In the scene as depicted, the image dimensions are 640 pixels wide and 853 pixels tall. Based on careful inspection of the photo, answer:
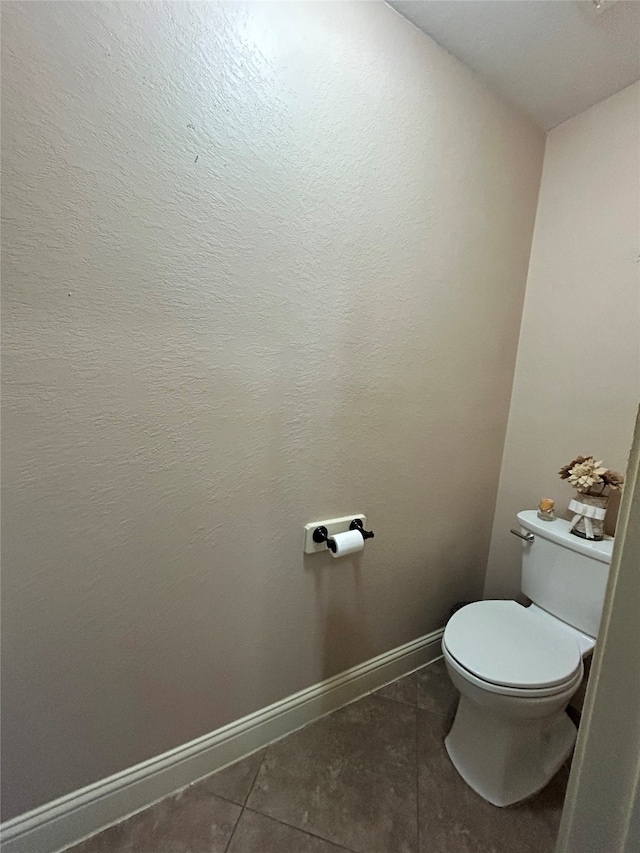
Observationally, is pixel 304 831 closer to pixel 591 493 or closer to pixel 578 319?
pixel 591 493

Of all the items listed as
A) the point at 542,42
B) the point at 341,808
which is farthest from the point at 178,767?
the point at 542,42

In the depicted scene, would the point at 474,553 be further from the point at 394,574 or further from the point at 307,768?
the point at 307,768

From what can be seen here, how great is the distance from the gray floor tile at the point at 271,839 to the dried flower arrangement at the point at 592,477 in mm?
1284

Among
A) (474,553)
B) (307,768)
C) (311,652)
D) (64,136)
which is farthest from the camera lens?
(474,553)

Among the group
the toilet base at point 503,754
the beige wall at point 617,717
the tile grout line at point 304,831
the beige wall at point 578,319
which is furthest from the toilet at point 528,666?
the beige wall at point 617,717

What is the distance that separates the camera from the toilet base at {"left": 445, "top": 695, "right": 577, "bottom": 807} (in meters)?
1.11

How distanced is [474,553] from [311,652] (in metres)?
0.88

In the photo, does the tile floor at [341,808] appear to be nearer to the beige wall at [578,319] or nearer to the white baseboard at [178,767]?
the white baseboard at [178,767]

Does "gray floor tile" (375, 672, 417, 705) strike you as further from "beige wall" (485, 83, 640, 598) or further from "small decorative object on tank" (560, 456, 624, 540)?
"small decorative object on tank" (560, 456, 624, 540)

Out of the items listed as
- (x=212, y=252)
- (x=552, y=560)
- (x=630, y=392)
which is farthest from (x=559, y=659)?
(x=212, y=252)

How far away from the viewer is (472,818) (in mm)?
1077

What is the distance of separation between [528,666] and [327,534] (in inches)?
26.5

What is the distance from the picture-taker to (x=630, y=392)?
52.1 inches

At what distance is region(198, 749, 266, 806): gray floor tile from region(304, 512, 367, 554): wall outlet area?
2.23ft
